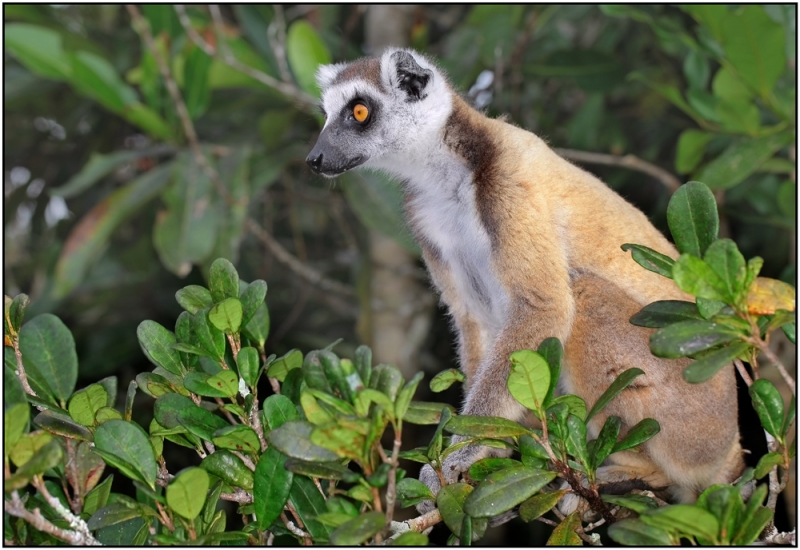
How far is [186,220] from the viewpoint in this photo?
206 inches

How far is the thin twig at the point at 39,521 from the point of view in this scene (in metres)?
1.81

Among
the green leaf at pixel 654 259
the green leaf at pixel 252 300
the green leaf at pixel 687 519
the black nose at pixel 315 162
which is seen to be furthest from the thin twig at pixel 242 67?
the green leaf at pixel 687 519

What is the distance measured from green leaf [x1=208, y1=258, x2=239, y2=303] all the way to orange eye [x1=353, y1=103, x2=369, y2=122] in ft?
5.68

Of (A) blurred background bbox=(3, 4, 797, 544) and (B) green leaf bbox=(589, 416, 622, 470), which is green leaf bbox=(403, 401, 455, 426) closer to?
(B) green leaf bbox=(589, 416, 622, 470)

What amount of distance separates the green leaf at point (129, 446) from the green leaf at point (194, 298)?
50 centimetres

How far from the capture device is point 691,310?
7.24ft

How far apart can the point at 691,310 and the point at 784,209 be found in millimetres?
3242

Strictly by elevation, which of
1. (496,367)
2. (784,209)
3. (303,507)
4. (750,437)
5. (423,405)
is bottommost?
(750,437)

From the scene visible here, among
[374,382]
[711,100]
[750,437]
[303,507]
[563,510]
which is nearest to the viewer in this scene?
[374,382]

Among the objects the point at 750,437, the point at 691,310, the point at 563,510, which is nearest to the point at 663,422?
the point at 563,510

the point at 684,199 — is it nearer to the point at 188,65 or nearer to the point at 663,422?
the point at 663,422

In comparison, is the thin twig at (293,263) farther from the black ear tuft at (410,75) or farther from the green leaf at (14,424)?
the green leaf at (14,424)

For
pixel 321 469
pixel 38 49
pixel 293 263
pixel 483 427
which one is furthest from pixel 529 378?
pixel 38 49

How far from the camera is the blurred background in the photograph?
4.99m
